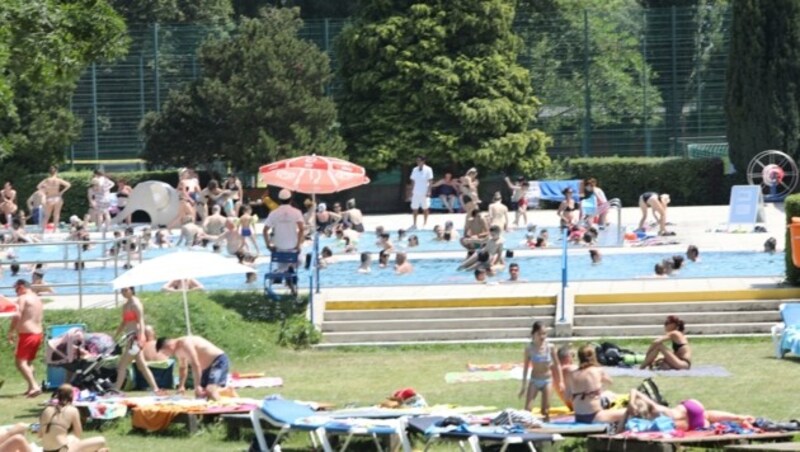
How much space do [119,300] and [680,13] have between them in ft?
83.7

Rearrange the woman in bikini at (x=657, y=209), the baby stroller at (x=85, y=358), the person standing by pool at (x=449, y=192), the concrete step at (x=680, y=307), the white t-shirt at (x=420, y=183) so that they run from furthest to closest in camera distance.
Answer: the person standing by pool at (x=449, y=192) < the white t-shirt at (x=420, y=183) < the woman in bikini at (x=657, y=209) < the concrete step at (x=680, y=307) < the baby stroller at (x=85, y=358)

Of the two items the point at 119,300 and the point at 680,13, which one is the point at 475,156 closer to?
the point at 680,13

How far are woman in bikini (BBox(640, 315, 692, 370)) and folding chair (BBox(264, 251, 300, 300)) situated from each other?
666 cm

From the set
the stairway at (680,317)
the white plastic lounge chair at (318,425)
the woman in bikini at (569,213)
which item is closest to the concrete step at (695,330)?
the stairway at (680,317)

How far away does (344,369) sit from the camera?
75.1 feet

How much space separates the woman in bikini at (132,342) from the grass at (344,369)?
3.21 feet

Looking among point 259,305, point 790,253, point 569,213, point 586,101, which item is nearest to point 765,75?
point 586,101

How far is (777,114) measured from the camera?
42750 millimetres

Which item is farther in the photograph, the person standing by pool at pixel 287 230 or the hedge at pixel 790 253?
the person standing by pool at pixel 287 230

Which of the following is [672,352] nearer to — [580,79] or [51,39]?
[51,39]

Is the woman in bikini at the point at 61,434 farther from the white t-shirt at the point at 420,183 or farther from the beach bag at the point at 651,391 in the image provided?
the white t-shirt at the point at 420,183

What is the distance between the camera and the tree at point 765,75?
139 feet

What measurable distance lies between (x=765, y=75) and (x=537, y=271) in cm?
1332

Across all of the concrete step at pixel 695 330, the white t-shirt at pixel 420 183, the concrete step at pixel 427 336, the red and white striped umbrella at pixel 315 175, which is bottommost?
the concrete step at pixel 427 336
